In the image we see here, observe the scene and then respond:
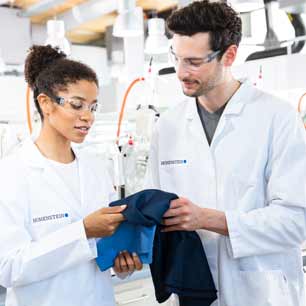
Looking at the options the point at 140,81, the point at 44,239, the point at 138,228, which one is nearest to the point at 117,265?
the point at 138,228

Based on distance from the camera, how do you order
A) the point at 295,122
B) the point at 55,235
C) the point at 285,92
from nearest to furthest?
the point at 55,235 < the point at 295,122 < the point at 285,92

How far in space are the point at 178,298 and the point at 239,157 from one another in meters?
0.52

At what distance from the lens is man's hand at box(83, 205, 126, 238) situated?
1.44 metres

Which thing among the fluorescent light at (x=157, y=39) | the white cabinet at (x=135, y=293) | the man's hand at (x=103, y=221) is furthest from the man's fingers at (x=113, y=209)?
the fluorescent light at (x=157, y=39)

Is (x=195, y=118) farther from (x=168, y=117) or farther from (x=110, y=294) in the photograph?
(x=110, y=294)

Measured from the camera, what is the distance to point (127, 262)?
5.12 ft

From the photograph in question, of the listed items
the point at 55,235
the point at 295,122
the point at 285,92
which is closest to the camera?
the point at 55,235

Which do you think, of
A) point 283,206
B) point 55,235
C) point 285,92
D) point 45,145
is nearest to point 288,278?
point 283,206

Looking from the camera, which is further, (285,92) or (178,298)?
(285,92)

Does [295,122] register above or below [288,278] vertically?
above

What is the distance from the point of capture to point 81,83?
1611mm

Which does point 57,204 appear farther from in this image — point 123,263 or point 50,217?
point 123,263

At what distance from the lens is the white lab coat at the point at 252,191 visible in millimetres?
1548

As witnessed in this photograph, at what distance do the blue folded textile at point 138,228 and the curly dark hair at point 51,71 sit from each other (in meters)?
0.42
